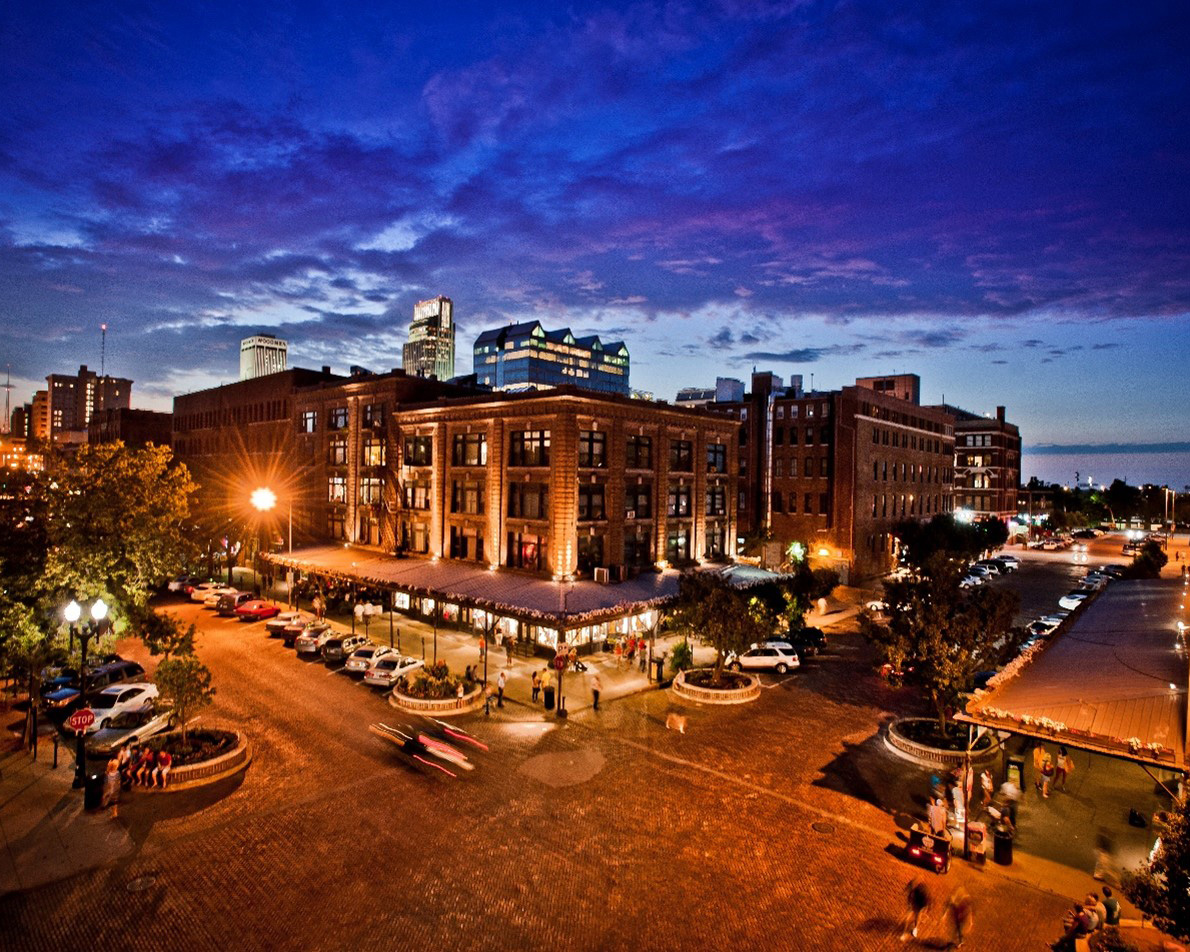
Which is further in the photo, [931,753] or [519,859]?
[931,753]

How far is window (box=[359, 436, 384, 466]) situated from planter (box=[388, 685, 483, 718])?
26.2 metres

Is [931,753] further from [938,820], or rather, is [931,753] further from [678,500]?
[678,500]

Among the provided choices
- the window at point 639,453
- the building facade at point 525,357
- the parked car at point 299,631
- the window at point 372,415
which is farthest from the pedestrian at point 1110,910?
the building facade at point 525,357

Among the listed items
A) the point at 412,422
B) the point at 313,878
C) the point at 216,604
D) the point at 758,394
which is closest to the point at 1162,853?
the point at 313,878

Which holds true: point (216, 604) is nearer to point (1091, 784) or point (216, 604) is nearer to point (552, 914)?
point (552, 914)

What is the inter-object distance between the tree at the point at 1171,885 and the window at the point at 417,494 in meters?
41.5

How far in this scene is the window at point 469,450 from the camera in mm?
43438

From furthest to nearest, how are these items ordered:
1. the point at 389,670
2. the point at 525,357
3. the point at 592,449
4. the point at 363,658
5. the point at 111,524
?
the point at 525,357
the point at 592,449
the point at 363,658
the point at 389,670
the point at 111,524

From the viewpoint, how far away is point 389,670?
100ft

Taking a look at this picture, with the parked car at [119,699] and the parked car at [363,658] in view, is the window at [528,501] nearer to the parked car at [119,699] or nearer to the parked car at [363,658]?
the parked car at [363,658]

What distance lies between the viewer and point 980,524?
85000 mm

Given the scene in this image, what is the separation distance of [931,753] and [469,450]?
103 feet

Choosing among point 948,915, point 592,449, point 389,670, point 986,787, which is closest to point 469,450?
point 592,449

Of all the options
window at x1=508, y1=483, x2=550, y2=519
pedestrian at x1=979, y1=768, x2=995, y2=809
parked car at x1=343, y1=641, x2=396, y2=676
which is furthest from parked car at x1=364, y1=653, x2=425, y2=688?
pedestrian at x1=979, y1=768, x2=995, y2=809
